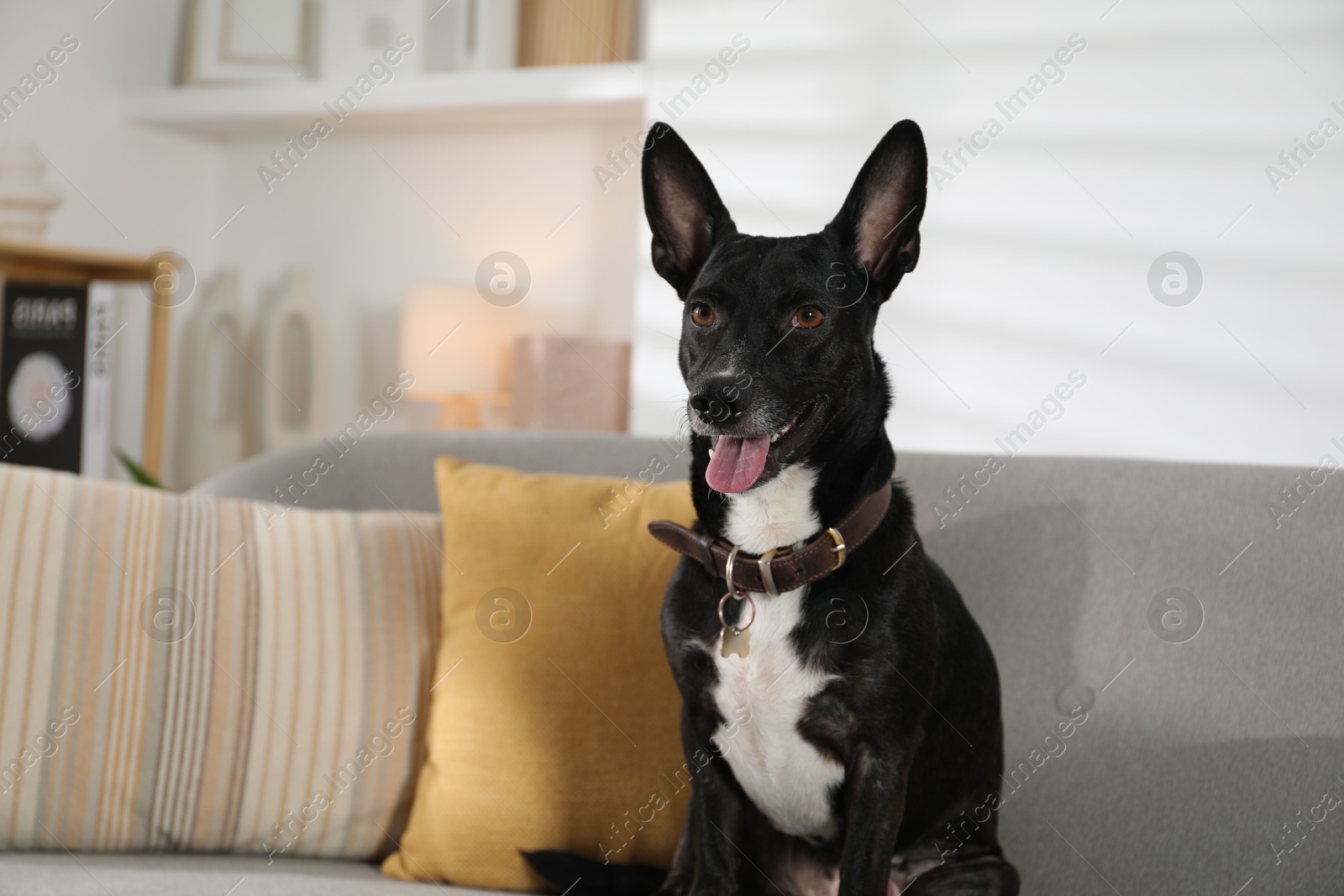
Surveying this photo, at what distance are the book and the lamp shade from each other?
91 centimetres

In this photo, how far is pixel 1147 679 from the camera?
4.82ft

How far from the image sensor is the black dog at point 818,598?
1.16 m

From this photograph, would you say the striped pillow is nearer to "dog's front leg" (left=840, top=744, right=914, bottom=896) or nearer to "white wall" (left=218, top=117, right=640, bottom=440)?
"dog's front leg" (left=840, top=744, right=914, bottom=896)

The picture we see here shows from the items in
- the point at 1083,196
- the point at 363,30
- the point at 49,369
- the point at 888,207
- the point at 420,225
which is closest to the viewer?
the point at 888,207

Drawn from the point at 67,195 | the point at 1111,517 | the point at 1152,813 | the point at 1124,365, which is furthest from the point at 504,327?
the point at 1152,813

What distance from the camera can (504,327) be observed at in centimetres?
360

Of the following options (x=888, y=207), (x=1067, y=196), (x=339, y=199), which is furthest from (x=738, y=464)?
(x=339, y=199)

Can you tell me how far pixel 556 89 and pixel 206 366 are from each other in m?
1.75

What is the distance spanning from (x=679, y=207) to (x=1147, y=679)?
2.91ft

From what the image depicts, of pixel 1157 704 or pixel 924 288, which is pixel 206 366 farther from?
pixel 1157 704

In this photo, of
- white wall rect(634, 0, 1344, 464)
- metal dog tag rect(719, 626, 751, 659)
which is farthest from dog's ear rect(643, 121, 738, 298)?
white wall rect(634, 0, 1344, 464)

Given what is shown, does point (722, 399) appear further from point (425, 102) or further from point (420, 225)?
point (420, 225)

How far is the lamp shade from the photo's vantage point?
3482 mm

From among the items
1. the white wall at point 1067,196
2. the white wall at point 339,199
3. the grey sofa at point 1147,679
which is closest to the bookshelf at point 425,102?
the white wall at point 339,199
